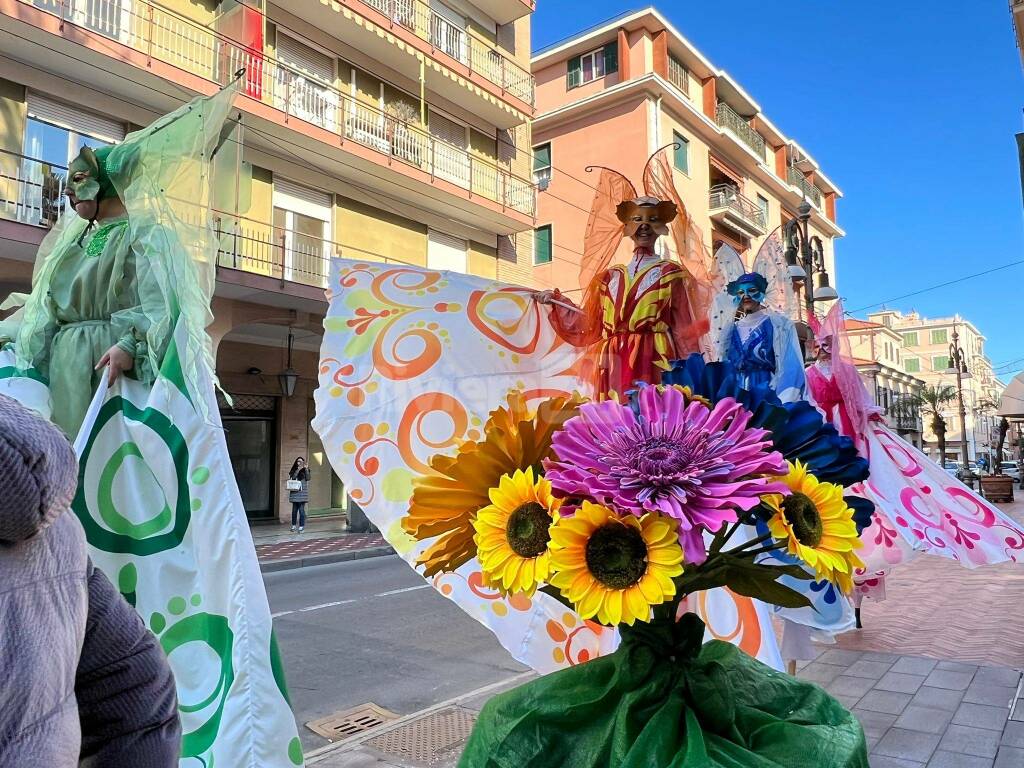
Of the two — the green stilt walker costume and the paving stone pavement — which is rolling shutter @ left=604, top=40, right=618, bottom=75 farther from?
the green stilt walker costume

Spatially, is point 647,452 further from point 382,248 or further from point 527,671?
point 382,248

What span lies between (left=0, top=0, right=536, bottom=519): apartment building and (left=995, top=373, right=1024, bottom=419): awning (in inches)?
422

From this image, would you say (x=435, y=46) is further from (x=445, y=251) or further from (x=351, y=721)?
(x=351, y=721)

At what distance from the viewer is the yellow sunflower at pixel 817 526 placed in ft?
3.33

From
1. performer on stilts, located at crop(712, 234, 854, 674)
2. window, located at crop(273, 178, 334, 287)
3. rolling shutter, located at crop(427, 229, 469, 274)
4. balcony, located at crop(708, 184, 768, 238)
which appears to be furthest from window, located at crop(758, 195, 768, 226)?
performer on stilts, located at crop(712, 234, 854, 674)

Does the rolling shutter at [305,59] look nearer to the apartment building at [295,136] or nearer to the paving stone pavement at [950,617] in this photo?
the apartment building at [295,136]

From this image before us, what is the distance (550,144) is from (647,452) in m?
23.6

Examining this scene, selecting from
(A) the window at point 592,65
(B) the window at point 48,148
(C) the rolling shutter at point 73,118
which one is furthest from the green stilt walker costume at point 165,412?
(A) the window at point 592,65

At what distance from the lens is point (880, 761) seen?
9.59 feet

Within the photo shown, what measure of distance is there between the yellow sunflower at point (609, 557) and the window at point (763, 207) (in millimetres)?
26682

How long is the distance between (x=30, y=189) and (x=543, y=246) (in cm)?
1432

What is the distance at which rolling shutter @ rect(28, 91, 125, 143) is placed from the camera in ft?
32.1

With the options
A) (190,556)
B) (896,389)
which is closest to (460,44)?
(190,556)

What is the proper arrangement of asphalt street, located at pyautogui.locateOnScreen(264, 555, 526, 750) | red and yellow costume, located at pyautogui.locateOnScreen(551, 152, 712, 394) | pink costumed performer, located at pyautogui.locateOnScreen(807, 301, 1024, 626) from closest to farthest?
red and yellow costume, located at pyautogui.locateOnScreen(551, 152, 712, 394) < pink costumed performer, located at pyautogui.locateOnScreen(807, 301, 1024, 626) < asphalt street, located at pyautogui.locateOnScreen(264, 555, 526, 750)
